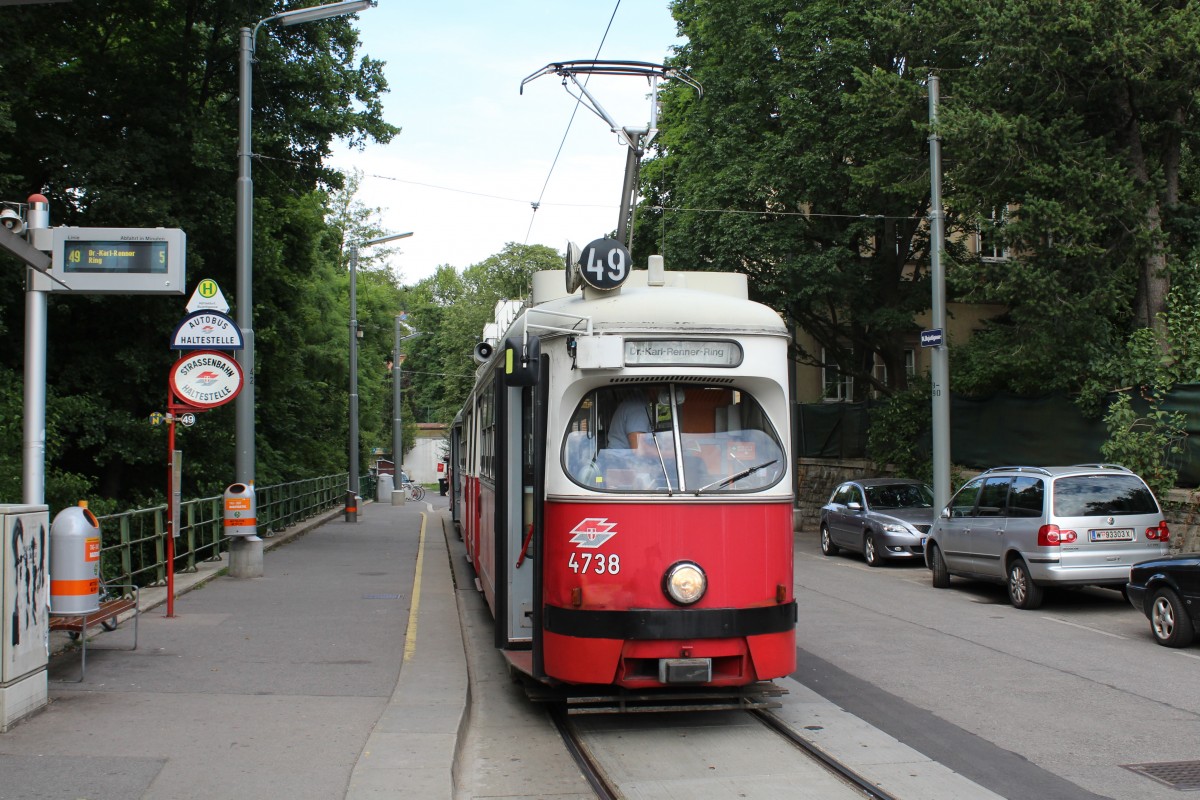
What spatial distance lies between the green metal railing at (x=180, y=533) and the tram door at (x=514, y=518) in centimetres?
540

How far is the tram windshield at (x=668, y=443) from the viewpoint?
7.41 meters

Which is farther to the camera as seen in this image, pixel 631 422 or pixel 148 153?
pixel 148 153

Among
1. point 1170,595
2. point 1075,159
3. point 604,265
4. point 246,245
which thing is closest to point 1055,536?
point 1170,595

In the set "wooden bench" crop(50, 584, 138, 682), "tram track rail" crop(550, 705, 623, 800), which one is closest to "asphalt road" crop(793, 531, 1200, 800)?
"tram track rail" crop(550, 705, 623, 800)

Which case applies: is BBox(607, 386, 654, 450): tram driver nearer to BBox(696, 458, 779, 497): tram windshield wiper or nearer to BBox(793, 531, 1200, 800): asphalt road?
BBox(696, 458, 779, 497): tram windshield wiper

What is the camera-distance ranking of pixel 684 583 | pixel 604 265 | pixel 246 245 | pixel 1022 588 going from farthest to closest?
pixel 246 245, pixel 1022 588, pixel 604 265, pixel 684 583

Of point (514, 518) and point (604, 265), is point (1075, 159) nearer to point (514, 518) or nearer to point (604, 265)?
point (604, 265)

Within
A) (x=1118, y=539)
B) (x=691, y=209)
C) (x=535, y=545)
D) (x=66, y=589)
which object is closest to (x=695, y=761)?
(x=535, y=545)

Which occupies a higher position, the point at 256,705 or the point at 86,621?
the point at 86,621

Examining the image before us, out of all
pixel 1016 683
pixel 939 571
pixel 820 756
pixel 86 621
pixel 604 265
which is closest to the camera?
pixel 820 756

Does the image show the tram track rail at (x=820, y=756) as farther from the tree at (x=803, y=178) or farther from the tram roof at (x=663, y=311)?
the tree at (x=803, y=178)

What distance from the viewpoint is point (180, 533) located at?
16.1 metres

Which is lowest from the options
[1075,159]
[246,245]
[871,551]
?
[871,551]

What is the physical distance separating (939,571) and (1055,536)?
3092 millimetres
